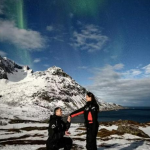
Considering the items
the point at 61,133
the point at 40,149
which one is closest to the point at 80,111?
the point at 61,133

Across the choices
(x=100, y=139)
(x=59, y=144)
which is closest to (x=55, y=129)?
(x=59, y=144)

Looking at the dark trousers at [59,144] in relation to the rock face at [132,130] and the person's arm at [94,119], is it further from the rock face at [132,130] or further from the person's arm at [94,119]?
the rock face at [132,130]

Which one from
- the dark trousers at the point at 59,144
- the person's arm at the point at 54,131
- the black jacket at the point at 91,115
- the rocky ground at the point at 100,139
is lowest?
the rocky ground at the point at 100,139

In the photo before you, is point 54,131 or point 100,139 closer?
point 54,131

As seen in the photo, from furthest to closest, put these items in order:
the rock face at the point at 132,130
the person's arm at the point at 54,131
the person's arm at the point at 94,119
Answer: the rock face at the point at 132,130
the person's arm at the point at 94,119
the person's arm at the point at 54,131

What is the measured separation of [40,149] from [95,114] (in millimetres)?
14672

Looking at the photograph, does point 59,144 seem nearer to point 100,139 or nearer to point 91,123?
point 91,123

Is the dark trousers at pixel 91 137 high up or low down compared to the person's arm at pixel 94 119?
down

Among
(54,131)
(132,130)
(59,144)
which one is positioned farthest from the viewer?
(132,130)

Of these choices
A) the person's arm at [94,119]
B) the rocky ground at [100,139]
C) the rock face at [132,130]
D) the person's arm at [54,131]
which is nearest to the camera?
the person's arm at [54,131]

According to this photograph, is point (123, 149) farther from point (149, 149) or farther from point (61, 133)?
point (61, 133)

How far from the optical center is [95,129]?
10.9 m

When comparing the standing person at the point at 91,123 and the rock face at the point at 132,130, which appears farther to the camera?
the rock face at the point at 132,130

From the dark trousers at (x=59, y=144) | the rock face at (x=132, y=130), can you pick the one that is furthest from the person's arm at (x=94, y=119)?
the rock face at (x=132, y=130)
